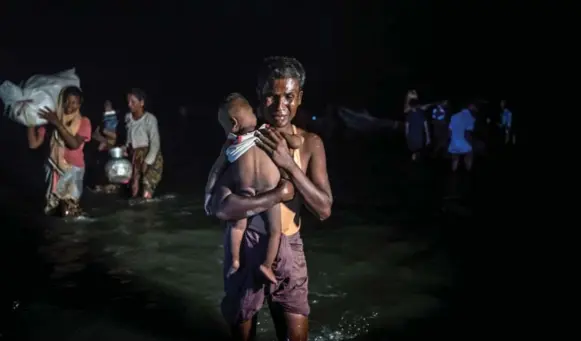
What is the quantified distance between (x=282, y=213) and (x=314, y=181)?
0.76 ft

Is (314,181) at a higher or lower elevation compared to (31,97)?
lower

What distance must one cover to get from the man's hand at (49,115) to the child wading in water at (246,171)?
435cm

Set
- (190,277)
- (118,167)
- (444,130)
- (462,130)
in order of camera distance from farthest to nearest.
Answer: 1. (444,130)
2. (462,130)
3. (118,167)
4. (190,277)

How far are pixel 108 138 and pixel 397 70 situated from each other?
2192 cm

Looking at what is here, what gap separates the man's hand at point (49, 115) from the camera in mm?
6691

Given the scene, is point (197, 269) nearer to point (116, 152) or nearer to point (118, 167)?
point (118, 167)

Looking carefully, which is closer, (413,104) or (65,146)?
(65,146)

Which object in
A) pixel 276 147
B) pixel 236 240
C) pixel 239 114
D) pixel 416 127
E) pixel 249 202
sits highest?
pixel 239 114

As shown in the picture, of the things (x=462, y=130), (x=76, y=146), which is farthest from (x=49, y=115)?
(x=462, y=130)

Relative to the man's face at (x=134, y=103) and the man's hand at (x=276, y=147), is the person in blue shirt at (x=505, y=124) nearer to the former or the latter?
the man's face at (x=134, y=103)

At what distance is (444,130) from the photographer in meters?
14.1

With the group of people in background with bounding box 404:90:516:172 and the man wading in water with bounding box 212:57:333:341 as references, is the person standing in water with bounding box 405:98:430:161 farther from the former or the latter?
the man wading in water with bounding box 212:57:333:341

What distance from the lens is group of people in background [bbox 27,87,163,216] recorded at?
7.02 metres

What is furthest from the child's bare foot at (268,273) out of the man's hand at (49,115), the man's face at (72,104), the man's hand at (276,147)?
the man's face at (72,104)
